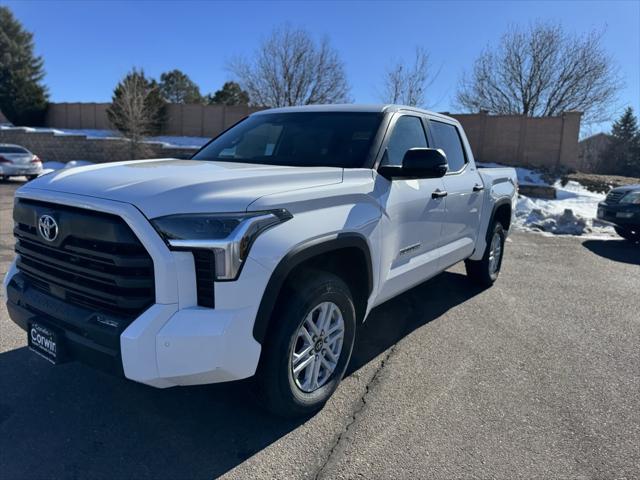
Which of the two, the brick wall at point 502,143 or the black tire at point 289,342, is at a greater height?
the brick wall at point 502,143

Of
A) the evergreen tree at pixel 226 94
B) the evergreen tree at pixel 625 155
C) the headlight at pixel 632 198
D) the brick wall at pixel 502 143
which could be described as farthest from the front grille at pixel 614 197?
the evergreen tree at pixel 226 94

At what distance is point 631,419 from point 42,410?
145 inches

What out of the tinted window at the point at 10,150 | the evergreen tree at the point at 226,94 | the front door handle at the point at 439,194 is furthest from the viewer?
the evergreen tree at the point at 226,94

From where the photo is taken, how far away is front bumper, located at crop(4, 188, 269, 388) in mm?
2275

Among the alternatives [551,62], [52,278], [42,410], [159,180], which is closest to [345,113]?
[159,180]

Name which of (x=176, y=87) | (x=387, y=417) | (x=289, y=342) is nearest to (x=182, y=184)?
(x=289, y=342)

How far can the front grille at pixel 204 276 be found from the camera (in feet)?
7.56

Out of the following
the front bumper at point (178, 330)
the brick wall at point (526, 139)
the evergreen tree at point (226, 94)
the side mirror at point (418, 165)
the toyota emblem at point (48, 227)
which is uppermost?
the evergreen tree at point (226, 94)

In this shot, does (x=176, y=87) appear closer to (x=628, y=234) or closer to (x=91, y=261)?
(x=628, y=234)

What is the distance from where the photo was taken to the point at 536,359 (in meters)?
4.07

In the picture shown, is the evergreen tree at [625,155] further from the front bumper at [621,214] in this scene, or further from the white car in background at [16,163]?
the white car in background at [16,163]

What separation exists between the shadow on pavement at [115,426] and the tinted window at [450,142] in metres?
2.30

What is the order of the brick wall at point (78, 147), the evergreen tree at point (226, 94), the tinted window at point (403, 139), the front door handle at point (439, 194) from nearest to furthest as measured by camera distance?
the tinted window at point (403, 139) < the front door handle at point (439, 194) < the brick wall at point (78, 147) < the evergreen tree at point (226, 94)

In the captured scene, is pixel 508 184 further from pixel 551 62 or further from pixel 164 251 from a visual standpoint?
pixel 551 62
